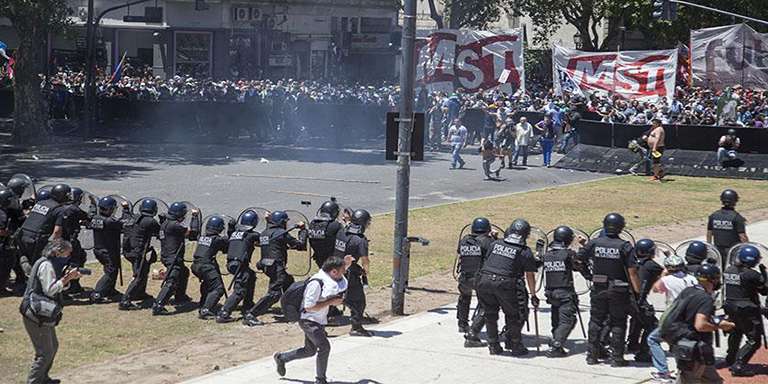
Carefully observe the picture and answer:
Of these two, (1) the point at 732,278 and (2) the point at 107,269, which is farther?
(2) the point at 107,269

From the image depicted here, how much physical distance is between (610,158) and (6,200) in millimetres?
23276

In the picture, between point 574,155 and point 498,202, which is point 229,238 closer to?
point 498,202

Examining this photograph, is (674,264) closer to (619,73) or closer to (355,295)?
(355,295)

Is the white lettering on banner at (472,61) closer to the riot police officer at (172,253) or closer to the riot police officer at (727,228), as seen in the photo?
the riot police officer at (727,228)

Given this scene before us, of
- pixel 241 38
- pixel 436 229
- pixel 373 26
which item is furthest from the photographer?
pixel 373 26

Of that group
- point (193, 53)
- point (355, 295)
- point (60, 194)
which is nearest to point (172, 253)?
point (60, 194)

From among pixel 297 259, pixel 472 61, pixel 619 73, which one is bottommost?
pixel 297 259

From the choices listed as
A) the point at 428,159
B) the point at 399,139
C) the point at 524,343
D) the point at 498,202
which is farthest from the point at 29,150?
the point at 524,343

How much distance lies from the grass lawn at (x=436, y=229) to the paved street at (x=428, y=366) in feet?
4.75

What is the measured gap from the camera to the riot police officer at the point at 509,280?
13.0 meters

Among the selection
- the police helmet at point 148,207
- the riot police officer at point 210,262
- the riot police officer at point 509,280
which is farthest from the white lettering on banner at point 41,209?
the riot police officer at point 509,280

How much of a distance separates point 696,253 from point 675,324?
6.81 feet

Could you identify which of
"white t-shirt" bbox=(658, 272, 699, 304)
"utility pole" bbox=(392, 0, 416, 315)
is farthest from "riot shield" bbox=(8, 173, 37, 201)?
"white t-shirt" bbox=(658, 272, 699, 304)

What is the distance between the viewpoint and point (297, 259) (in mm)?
19453
